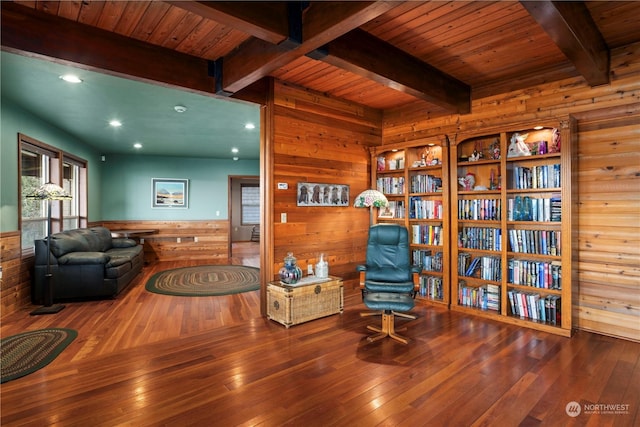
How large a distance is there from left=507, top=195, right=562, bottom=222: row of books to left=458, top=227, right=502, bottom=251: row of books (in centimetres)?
24

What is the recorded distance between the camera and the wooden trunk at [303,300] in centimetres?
352

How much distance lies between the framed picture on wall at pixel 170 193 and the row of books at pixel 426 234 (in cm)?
605

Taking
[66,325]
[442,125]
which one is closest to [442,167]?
[442,125]

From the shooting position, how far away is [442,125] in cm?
445

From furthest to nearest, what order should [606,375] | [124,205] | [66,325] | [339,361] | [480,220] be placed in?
[124,205] → [480,220] → [66,325] → [339,361] → [606,375]

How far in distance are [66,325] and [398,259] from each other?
364 cm

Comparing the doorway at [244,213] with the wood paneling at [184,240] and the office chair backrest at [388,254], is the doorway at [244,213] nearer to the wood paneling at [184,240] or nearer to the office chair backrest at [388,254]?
the wood paneling at [184,240]

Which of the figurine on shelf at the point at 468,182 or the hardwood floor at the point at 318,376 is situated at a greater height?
the figurine on shelf at the point at 468,182

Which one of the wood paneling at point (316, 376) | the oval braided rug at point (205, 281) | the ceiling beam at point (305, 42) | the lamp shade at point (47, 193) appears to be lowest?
the wood paneling at point (316, 376)

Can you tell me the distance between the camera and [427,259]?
14.6ft

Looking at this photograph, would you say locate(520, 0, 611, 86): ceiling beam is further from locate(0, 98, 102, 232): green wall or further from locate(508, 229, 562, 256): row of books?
locate(0, 98, 102, 232): green wall

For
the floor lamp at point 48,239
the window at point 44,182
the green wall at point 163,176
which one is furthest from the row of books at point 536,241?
the green wall at point 163,176

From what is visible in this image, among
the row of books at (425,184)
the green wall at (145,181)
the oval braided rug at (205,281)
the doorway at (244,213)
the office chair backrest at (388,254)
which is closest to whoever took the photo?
the office chair backrest at (388,254)

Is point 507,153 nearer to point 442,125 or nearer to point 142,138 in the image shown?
point 442,125
